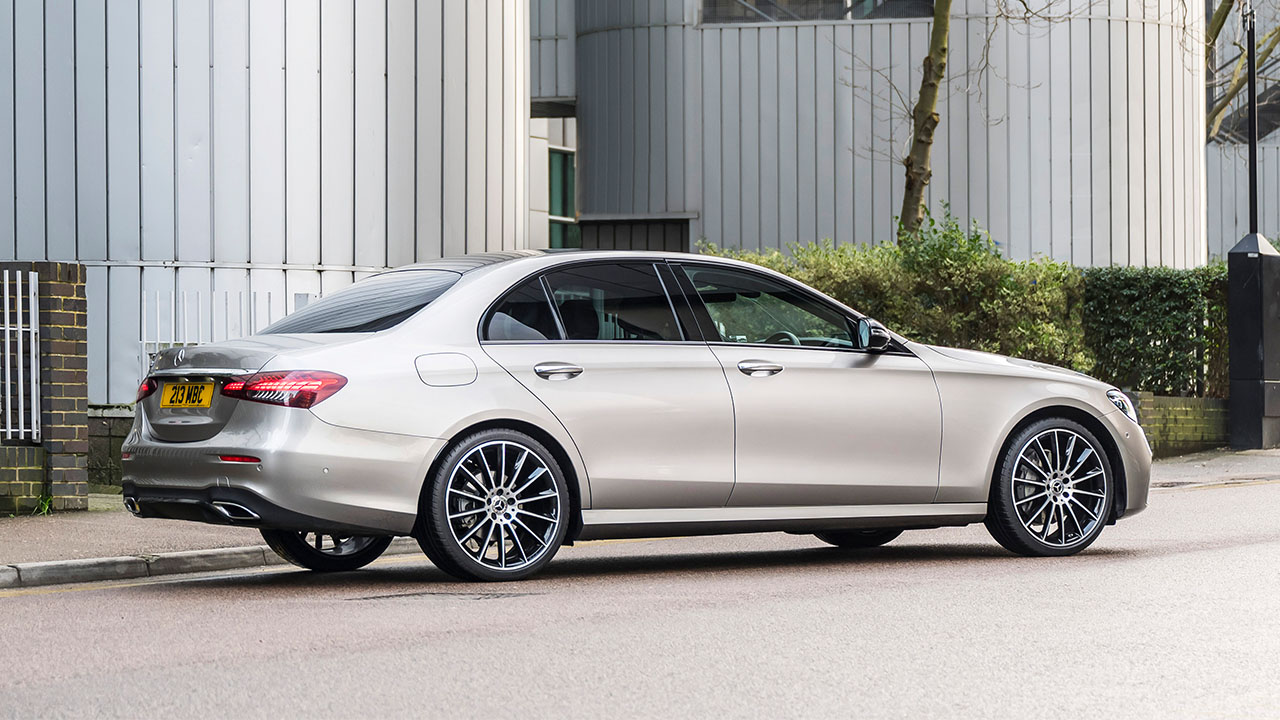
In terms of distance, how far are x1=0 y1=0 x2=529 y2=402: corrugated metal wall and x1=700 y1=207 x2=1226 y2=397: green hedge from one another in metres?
4.80

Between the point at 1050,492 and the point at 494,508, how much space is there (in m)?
3.26

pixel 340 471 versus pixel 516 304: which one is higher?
pixel 516 304

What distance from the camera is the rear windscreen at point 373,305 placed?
8.20 metres

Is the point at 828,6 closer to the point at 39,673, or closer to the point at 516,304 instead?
the point at 516,304

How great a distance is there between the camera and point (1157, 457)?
19.1m

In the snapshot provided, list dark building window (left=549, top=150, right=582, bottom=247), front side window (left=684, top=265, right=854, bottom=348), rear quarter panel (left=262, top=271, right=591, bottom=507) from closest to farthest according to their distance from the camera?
rear quarter panel (left=262, top=271, right=591, bottom=507), front side window (left=684, top=265, right=854, bottom=348), dark building window (left=549, top=150, right=582, bottom=247)

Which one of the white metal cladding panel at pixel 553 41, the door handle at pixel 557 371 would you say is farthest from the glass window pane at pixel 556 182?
the door handle at pixel 557 371

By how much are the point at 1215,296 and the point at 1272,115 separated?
60.2ft

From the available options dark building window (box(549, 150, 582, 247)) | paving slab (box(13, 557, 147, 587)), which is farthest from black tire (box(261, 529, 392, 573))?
dark building window (box(549, 150, 582, 247))

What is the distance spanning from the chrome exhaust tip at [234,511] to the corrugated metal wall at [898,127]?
17.4 meters

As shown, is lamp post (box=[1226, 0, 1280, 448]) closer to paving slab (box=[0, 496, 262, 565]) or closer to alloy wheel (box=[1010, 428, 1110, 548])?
alloy wheel (box=[1010, 428, 1110, 548])

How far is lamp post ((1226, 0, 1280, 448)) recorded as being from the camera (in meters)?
19.4

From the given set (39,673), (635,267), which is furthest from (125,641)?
(635,267)

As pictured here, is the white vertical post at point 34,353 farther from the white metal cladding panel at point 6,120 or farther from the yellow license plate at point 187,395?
the yellow license plate at point 187,395
